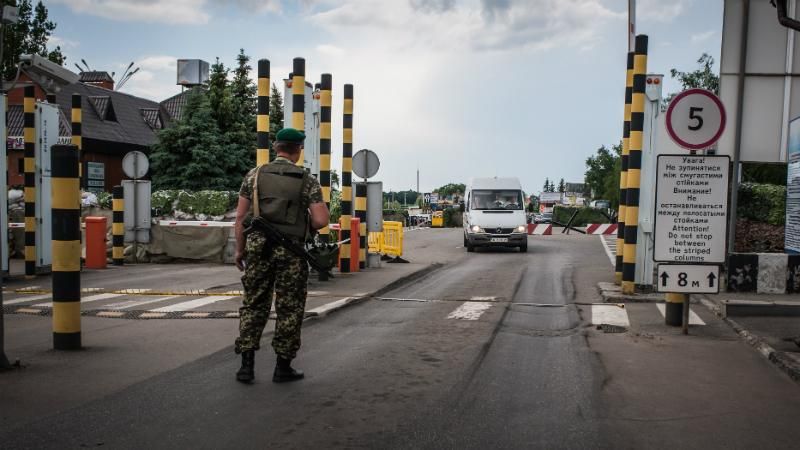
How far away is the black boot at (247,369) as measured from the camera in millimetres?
5523

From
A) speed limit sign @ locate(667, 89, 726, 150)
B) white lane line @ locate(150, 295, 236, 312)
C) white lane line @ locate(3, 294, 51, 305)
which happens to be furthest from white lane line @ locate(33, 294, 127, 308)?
speed limit sign @ locate(667, 89, 726, 150)

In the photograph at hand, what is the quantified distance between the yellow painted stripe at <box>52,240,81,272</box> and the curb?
6032 millimetres

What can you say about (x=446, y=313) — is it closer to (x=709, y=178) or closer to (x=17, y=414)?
(x=709, y=178)

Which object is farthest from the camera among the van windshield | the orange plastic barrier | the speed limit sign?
the van windshield

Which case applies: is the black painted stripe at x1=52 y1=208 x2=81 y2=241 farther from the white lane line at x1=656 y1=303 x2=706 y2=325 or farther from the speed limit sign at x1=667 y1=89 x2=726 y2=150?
the white lane line at x1=656 y1=303 x2=706 y2=325

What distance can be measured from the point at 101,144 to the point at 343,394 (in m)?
52.9

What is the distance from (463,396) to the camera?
5211 mm

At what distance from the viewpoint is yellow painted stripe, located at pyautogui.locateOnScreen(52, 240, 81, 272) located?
6.44 m

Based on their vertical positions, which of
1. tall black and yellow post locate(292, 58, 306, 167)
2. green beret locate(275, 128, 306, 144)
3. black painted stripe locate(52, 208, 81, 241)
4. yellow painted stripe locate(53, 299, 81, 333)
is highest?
tall black and yellow post locate(292, 58, 306, 167)

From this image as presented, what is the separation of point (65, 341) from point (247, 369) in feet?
6.90

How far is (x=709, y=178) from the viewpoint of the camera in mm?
8406

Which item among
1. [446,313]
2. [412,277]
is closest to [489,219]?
[412,277]

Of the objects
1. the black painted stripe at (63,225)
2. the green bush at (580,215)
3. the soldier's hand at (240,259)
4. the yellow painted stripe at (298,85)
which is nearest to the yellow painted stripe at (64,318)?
the black painted stripe at (63,225)

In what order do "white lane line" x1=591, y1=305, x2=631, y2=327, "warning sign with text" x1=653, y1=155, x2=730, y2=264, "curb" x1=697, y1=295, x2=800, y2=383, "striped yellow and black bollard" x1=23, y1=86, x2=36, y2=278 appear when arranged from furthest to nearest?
"striped yellow and black bollard" x1=23, y1=86, x2=36, y2=278 < "white lane line" x1=591, y1=305, x2=631, y2=327 < "warning sign with text" x1=653, y1=155, x2=730, y2=264 < "curb" x1=697, y1=295, x2=800, y2=383
